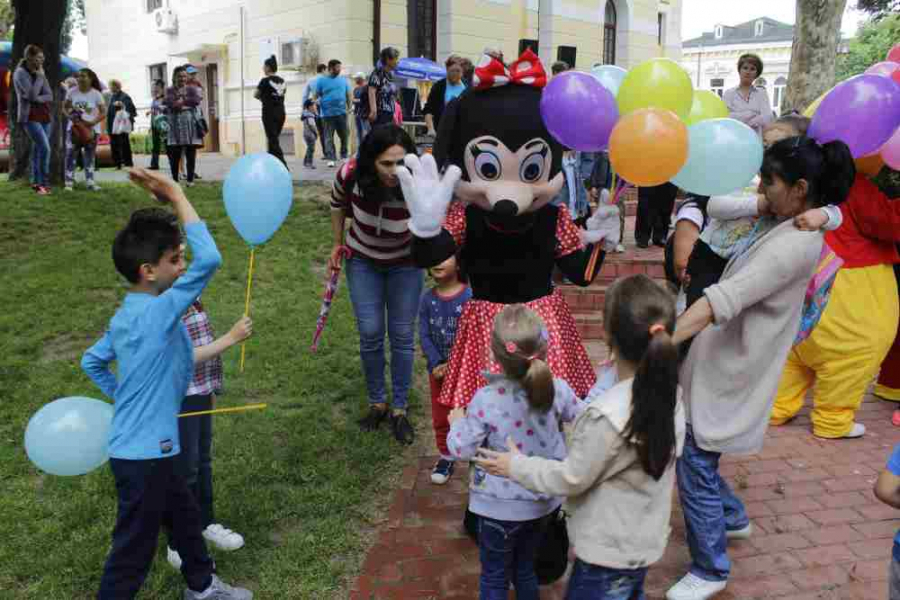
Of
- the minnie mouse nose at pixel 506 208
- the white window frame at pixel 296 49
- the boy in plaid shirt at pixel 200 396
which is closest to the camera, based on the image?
the boy in plaid shirt at pixel 200 396

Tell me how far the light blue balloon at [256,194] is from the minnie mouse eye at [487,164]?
2.68 feet

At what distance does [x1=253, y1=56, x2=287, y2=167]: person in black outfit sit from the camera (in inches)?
438

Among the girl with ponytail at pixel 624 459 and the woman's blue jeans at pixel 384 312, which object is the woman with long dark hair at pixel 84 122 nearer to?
the woman's blue jeans at pixel 384 312

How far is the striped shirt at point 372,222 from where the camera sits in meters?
4.08

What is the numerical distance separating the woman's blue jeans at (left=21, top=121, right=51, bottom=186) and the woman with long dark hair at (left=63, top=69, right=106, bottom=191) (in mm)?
486

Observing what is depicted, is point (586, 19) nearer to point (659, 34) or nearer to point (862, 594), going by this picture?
point (659, 34)

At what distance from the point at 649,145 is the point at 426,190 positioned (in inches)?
30.8

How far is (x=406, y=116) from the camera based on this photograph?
13547 millimetres

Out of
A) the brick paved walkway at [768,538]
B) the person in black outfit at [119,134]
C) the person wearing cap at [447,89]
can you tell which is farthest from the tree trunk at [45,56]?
the brick paved walkway at [768,538]

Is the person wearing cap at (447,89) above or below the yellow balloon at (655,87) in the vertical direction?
above

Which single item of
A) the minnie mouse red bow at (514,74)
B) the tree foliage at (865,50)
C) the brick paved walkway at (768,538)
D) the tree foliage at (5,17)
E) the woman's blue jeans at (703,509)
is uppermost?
the tree foliage at (865,50)

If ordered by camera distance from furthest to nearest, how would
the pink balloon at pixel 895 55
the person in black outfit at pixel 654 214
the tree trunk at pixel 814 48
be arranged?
1. the tree trunk at pixel 814 48
2. the person in black outfit at pixel 654 214
3. the pink balloon at pixel 895 55

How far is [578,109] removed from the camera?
2.72 m

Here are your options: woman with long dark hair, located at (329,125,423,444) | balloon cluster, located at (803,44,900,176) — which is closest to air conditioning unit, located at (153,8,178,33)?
woman with long dark hair, located at (329,125,423,444)
